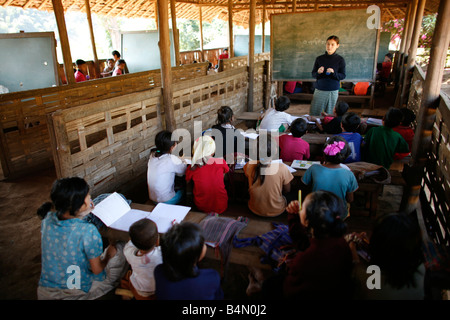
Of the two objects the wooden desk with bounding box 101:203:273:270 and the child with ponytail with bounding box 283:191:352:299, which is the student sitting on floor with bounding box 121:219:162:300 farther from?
the child with ponytail with bounding box 283:191:352:299

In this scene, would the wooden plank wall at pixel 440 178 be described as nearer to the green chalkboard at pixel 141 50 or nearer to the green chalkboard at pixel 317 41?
the green chalkboard at pixel 317 41

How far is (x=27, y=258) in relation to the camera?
9.87 feet

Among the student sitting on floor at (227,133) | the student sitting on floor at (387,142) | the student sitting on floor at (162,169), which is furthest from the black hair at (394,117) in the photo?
the student sitting on floor at (162,169)

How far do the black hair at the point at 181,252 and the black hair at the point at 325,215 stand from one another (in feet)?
2.13

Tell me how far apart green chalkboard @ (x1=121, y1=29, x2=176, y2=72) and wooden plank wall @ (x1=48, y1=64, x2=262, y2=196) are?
11.4ft

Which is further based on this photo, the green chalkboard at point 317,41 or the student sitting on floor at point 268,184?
the green chalkboard at point 317,41

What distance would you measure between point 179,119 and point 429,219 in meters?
3.42

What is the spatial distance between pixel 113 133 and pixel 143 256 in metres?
1.86

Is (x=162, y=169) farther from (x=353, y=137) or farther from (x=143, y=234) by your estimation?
(x=353, y=137)

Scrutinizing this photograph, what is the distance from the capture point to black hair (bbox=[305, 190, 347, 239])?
1702mm

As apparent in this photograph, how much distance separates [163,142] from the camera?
10.1ft

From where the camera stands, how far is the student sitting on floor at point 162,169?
3.08 meters
